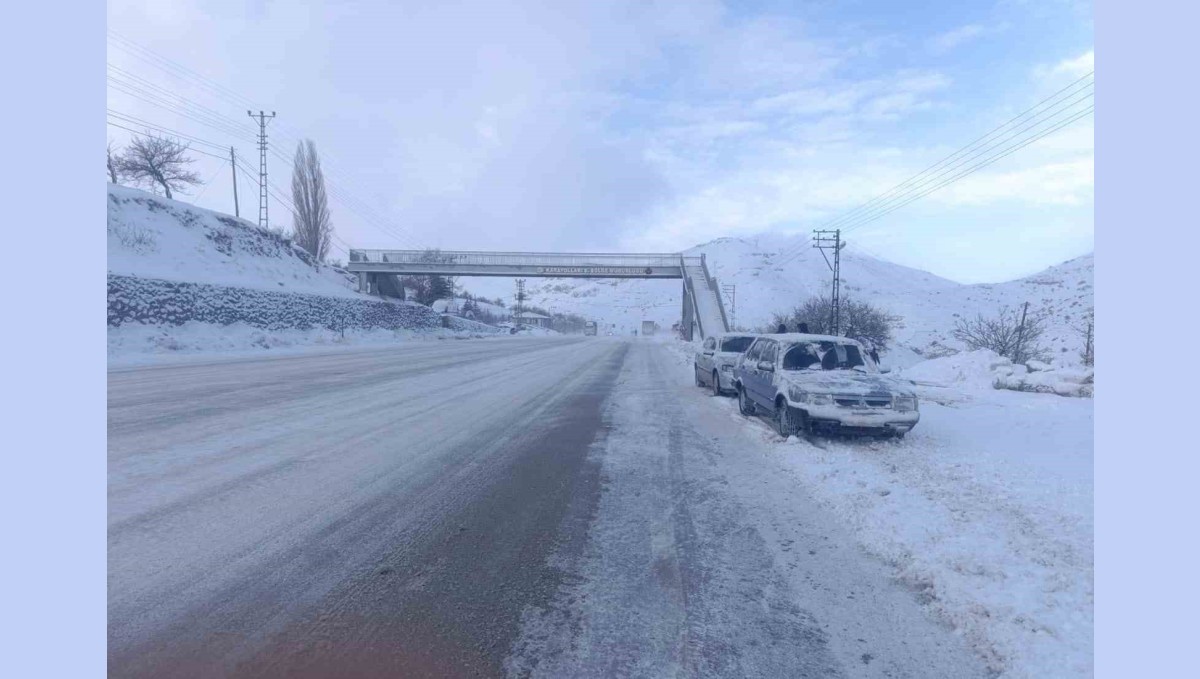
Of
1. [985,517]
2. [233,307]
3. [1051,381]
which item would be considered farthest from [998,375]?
[233,307]

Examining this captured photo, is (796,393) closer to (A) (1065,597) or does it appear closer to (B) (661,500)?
(B) (661,500)

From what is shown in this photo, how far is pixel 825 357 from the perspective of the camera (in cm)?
1048

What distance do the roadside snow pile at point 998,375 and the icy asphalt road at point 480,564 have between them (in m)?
10.9

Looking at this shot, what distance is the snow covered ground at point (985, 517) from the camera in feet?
12.1

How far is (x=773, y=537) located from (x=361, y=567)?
10.8 feet

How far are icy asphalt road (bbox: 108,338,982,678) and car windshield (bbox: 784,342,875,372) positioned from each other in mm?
1823

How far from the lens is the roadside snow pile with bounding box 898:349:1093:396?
15.3 meters

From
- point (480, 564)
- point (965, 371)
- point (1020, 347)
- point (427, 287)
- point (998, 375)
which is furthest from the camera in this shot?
point (427, 287)

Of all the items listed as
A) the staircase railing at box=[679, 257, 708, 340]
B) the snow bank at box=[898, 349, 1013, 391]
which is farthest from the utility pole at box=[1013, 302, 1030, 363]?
the staircase railing at box=[679, 257, 708, 340]

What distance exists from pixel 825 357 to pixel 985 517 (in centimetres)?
507

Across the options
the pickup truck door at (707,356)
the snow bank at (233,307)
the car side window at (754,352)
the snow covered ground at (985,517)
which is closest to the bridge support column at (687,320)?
the snow bank at (233,307)

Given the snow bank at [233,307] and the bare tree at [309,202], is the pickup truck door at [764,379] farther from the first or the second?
the bare tree at [309,202]

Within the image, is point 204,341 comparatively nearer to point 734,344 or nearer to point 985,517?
point 734,344

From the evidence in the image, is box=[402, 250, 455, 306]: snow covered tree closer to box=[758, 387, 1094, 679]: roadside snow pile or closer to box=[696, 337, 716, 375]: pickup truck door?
box=[696, 337, 716, 375]: pickup truck door
